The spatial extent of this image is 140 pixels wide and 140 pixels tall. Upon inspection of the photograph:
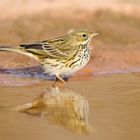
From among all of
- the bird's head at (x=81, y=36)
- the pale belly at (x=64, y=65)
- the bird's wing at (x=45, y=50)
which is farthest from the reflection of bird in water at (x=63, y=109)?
the bird's head at (x=81, y=36)

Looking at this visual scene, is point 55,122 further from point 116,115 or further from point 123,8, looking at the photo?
point 123,8

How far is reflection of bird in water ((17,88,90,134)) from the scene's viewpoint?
771 cm

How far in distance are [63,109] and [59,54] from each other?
1.50 metres

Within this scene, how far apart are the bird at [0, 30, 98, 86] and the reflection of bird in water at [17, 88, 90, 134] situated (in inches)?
18.3

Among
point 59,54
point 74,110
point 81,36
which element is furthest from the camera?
point 81,36

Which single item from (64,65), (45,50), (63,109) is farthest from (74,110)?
(45,50)

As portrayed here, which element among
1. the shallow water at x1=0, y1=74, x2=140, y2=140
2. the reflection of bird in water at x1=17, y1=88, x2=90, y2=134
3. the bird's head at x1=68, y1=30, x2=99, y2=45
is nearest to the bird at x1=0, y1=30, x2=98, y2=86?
the bird's head at x1=68, y1=30, x2=99, y2=45

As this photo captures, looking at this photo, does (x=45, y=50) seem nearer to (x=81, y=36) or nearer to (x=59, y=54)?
(x=59, y=54)

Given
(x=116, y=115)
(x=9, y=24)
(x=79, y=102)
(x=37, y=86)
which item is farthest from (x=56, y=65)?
(x=9, y=24)

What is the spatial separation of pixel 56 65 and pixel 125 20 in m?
3.75

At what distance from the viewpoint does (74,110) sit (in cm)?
829

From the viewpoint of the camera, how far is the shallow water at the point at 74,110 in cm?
734

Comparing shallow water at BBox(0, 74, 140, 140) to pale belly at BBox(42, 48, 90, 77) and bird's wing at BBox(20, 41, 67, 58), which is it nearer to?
pale belly at BBox(42, 48, 90, 77)

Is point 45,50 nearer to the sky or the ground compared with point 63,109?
nearer to the sky
